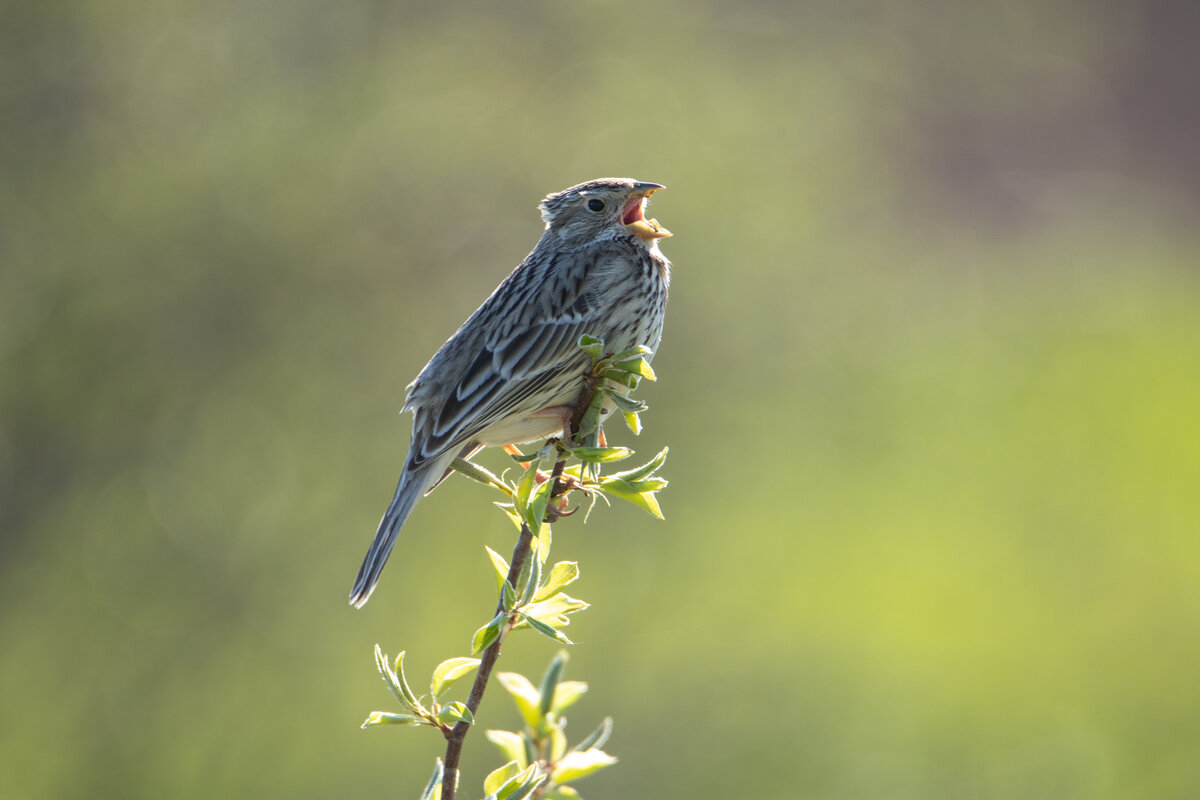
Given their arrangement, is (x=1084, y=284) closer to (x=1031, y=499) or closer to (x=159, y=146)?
(x=1031, y=499)

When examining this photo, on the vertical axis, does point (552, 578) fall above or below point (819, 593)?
below

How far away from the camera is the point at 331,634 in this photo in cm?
704

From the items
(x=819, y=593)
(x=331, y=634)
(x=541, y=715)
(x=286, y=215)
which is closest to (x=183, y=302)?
(x=286, y=215)

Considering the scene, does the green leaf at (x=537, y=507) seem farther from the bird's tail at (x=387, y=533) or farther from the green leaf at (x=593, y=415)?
the bird's tail at (x=387, y=533)

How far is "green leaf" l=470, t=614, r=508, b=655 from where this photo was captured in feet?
5.58

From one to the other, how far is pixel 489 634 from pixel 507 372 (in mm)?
1746

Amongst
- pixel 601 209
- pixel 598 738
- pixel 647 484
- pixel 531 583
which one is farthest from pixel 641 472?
pixel 601 209

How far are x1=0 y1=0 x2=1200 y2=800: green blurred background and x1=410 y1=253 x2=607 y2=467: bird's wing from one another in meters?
3.56

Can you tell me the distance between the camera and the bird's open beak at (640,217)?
384cm

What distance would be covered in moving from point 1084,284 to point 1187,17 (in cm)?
850

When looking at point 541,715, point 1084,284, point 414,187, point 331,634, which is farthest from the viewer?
point 1084,284

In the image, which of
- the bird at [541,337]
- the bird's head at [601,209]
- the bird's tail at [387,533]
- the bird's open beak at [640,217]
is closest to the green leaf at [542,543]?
the bird's tail at [387,533]

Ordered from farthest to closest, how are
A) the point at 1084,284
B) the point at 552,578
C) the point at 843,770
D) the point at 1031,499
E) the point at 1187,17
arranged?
1. the point at 1187,17
2. the point at 1084,284
3. the point at 1031,499
4. the point at 843,770
5. the point at 552,578

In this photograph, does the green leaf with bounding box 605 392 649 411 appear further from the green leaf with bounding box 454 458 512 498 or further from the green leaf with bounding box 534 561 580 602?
the green leaf with bounding box 454 458 512 498
